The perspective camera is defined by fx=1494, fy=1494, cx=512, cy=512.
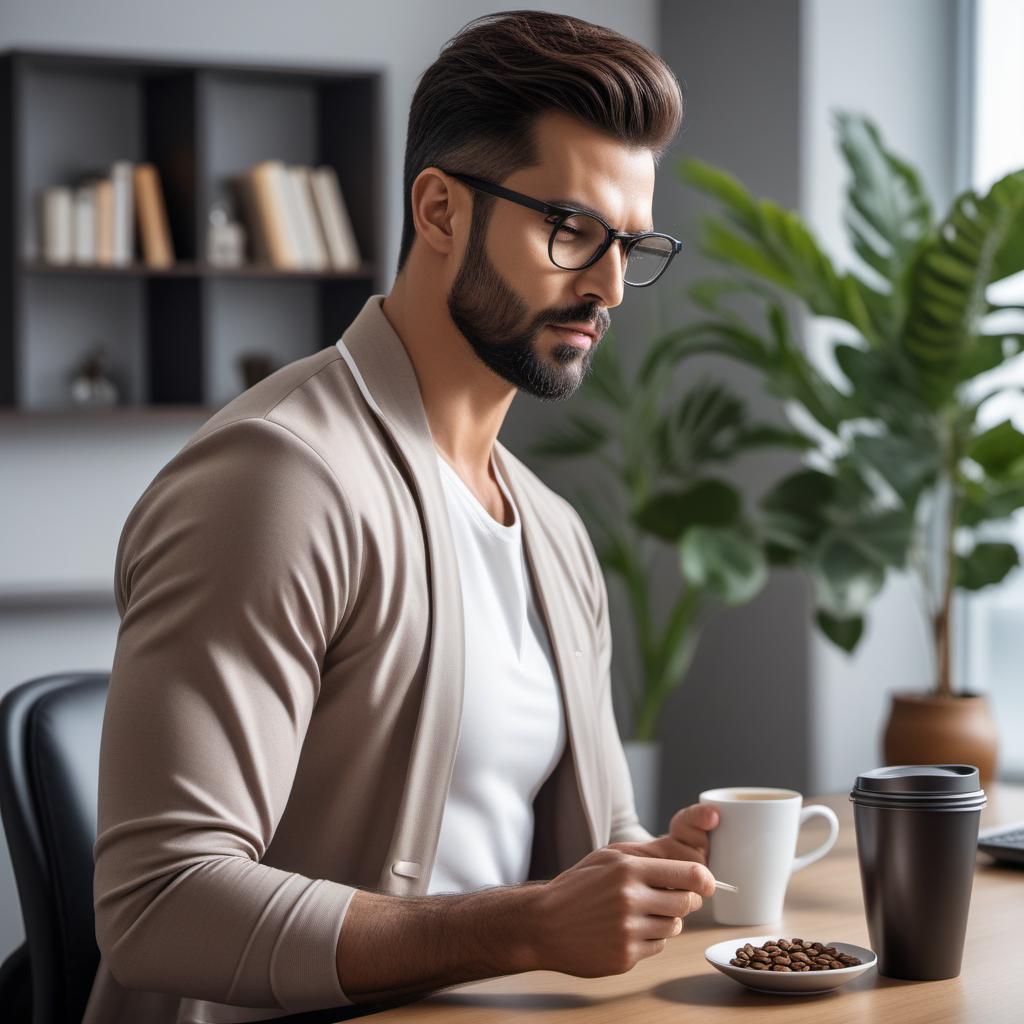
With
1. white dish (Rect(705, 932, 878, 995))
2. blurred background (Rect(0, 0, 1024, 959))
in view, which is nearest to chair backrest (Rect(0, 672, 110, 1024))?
white dish (Rect(705, 932, 878, 995))

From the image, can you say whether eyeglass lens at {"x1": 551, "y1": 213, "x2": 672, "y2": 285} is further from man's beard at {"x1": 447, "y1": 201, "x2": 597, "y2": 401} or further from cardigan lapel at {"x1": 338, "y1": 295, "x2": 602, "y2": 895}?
cardigan lapel at {"x1": 338, "y1": 295, "x2": 602, "y2": 895}

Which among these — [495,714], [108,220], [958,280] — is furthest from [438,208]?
[108,220]

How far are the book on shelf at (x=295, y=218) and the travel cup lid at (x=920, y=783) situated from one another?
108 inches

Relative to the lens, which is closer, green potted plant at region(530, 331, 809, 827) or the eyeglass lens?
the eyeglass lens

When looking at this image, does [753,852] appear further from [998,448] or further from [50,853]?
[998,448]

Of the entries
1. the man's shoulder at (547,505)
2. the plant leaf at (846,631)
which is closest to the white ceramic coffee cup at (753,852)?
the man's shoulder at (547,505)

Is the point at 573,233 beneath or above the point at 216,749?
above

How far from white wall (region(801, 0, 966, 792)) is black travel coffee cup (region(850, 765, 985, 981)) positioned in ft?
9.11

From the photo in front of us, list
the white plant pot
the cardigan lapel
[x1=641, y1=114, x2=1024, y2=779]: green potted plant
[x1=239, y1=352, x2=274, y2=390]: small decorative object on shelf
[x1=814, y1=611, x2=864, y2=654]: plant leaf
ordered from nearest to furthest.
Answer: the cardigan lapel
[x1=641, y1=114, x2=1024, y2=779]: green potted plant
[x1=814, y1=611, x2=864, y2=654]: plant leaf
the white plant pot
[x1=239, y1=352, x2=274, y2=390]: small decorative object on shelf

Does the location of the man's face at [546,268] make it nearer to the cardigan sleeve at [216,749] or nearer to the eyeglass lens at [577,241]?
the eyeglass lens at [577,241]

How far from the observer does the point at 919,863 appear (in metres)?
1.14

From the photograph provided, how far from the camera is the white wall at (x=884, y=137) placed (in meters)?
3.91

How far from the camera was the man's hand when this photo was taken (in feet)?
4.31

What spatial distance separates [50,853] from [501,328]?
2.10ft
